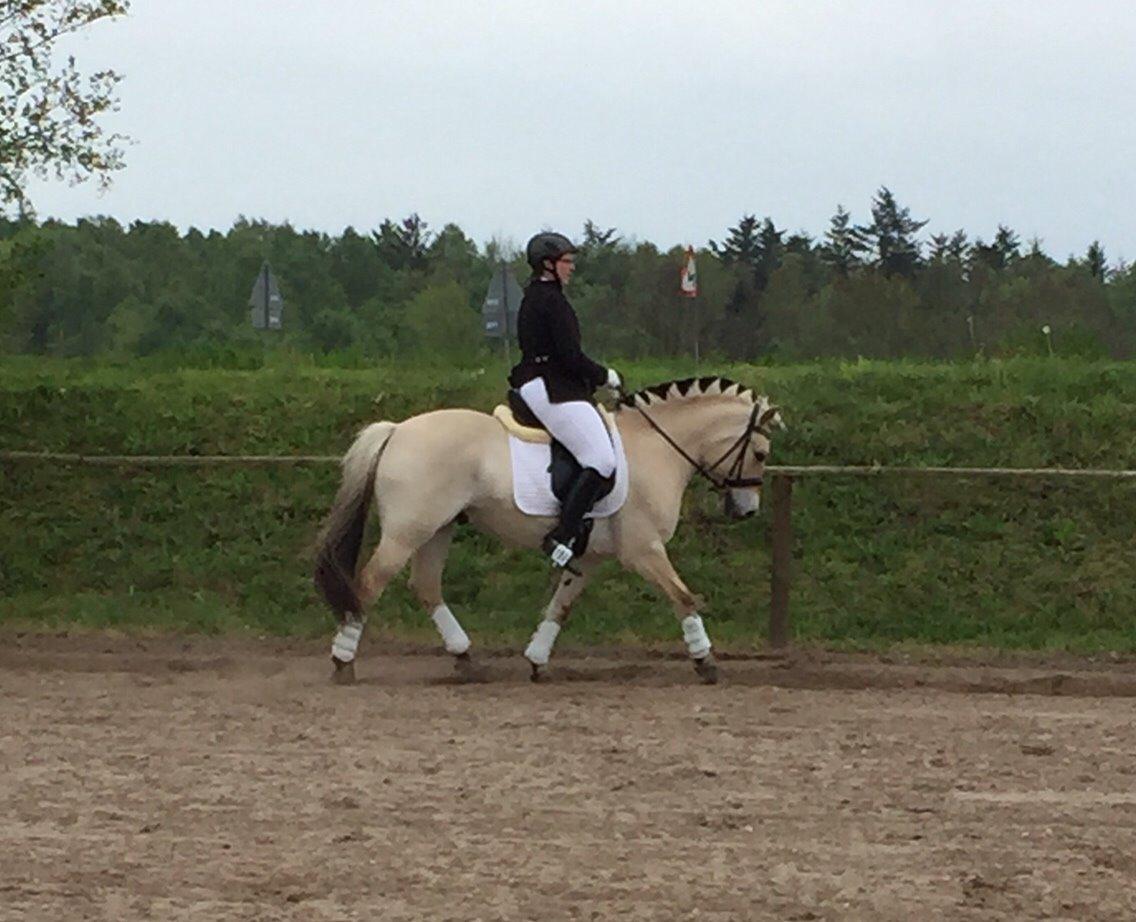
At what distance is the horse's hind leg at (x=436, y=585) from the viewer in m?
9.86

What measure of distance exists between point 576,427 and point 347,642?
1656 millimetres

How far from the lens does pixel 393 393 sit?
576 inches

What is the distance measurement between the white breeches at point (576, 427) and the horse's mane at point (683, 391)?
56 cm

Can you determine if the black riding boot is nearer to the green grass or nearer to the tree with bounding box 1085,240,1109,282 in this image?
the green grass

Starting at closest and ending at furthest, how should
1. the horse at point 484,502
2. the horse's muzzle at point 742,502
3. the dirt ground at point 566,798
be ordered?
the dirt ground at point 566,798 < the horse at point 484,502 < the horse's muzzle at point 742,502

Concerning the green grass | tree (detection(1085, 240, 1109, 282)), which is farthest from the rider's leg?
tree (detection(1085, 240, 1109, 282))

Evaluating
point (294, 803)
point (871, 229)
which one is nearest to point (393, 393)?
point (294, 803)

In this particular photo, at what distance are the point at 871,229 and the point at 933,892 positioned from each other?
194ft

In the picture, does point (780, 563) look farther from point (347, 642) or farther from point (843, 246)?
point (843, 246)

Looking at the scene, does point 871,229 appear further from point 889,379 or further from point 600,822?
point 600,822

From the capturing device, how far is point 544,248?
9.50 metres

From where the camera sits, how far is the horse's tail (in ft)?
31.2

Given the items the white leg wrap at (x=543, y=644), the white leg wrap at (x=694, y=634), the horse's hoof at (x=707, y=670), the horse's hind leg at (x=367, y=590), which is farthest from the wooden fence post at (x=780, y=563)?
the horse's hind leg at (x=367, y=590)

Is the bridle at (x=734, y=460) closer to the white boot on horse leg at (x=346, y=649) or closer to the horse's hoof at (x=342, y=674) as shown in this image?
the white boot on horse leg at (x=346, y=649)
